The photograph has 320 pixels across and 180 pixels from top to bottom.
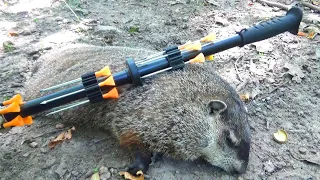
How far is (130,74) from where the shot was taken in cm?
338

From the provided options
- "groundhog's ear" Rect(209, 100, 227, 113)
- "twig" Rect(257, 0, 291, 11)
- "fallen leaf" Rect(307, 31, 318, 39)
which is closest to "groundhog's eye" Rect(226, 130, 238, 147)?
"groundhog's ear" Rect(209, 100, 227, 113)

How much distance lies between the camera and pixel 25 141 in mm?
3912

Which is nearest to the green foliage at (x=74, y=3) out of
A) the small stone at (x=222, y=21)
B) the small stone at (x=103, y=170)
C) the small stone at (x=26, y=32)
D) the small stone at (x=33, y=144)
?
the small stone at (x=26, y=32)

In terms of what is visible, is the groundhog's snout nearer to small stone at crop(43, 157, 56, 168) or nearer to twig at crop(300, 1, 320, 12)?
small stone at crop(43, 157, 56, 168)

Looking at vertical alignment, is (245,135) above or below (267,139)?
above

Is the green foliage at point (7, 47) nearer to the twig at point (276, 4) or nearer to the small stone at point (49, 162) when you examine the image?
the small stone at point (49, 162)

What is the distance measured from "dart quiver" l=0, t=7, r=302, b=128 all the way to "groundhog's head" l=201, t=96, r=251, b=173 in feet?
1.75

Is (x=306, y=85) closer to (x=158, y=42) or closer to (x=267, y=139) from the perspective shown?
(x=267, y=139)

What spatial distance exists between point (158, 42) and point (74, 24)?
1.55 metres

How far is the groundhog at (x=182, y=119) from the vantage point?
343 cm

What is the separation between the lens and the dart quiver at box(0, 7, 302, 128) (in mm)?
3221

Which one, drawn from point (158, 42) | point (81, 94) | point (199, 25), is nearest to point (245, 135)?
point (81, 94)

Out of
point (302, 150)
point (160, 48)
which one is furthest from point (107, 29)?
point (302, 150)

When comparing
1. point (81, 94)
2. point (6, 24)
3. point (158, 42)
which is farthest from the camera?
point (6, 24)
